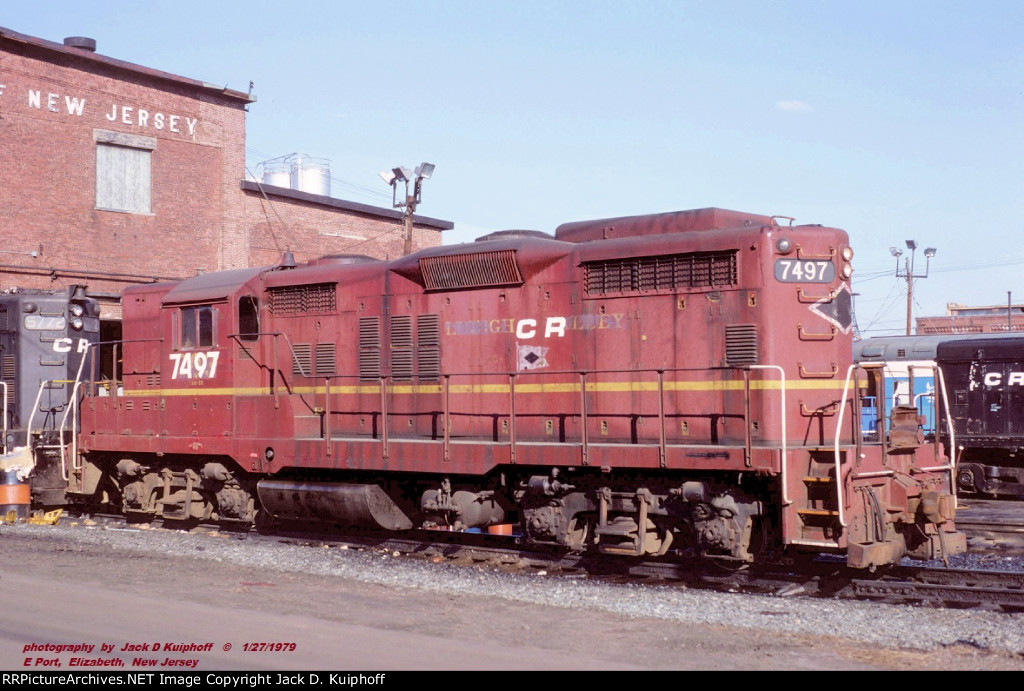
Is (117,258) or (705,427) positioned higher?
(117,258)

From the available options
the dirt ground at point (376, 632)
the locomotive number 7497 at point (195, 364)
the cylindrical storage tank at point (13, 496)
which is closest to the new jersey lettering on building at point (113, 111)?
the cylindrical storage tank at point (13, 496)

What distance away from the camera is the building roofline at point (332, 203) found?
2880cm

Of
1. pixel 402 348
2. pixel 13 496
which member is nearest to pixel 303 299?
pixel 402 348

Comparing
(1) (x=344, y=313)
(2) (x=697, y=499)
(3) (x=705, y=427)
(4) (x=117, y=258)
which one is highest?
(4) (x=117, y=258)

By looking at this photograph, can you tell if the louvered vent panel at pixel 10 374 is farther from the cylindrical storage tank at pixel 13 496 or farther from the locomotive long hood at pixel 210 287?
the locomotive long hood at pixel 210 287

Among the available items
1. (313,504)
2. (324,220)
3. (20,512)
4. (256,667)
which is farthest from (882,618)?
(324,220)

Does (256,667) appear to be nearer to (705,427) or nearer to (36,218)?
(705,427)

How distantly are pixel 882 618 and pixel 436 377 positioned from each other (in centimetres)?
589

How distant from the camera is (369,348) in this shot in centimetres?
1296

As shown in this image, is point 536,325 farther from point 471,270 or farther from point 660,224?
point 660,224

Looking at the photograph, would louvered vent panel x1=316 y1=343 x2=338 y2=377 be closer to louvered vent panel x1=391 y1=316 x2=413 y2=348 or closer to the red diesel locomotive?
the red diesel locomotive

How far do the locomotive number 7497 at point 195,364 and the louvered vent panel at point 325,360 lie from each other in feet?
4.76

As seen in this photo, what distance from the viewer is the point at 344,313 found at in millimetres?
13211

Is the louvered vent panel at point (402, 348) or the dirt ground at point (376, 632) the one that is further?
the louvered vent panel at point (402, 348)
